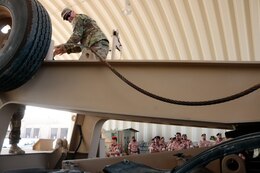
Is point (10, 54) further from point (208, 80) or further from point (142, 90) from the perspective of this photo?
point (208, 80)

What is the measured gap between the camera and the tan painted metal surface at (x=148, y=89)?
4.85ft

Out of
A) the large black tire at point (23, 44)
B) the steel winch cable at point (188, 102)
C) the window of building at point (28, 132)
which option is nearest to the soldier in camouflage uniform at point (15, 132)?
the large black tire at point (23, 44)

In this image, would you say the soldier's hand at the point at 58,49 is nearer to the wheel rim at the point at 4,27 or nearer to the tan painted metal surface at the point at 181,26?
the wheel rim at the point at 4,27

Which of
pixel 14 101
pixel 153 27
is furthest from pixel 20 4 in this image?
pixel 153 27

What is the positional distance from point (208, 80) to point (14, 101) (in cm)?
128

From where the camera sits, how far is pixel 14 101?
1978 millimetres

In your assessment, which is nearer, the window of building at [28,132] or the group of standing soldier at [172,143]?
the group of standing soldier at [172,143]

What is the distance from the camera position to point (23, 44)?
1.72 m

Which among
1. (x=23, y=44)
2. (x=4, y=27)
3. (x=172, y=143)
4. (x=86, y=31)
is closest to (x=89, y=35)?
(x=86, y=31)

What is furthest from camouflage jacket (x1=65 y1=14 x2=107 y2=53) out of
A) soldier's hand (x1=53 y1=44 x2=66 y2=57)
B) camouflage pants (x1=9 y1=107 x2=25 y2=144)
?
camouflage pants (x1=9 y1=107 x2=25 y2=144)

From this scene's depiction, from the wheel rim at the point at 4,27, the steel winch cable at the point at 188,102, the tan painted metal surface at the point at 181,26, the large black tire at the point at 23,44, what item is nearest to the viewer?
the steel winch cable at the point at 188,102

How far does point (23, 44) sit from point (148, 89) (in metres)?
0.78

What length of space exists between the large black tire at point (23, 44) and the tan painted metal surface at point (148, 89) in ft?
0.41

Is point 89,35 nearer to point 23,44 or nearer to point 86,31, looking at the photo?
point 86,31
